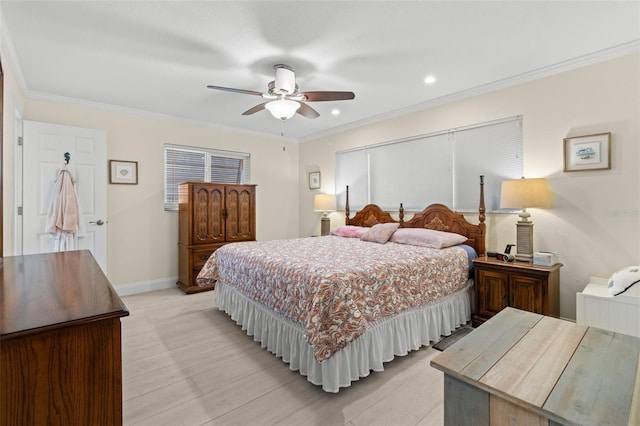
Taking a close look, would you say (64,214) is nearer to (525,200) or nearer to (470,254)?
(470,254)

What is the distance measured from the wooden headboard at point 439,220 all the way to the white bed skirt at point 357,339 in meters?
0.60

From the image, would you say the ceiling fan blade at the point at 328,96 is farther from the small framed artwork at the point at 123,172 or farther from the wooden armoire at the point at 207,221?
the small framed artwork at the point at 123,172

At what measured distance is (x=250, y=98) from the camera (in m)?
3.73

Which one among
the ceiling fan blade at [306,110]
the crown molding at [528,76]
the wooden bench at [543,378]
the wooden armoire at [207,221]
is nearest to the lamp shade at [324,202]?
the wooden armoire at [207,221]

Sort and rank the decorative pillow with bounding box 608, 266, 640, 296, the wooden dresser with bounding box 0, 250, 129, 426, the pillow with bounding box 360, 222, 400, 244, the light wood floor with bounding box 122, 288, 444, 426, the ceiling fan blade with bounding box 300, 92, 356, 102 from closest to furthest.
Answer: the wooden dresser with bounding box 0, 250, 129, 426 → the light wood floor with bounding box 122, 288, 444, 426 → the decorative pillow with bounding box 608, 266, 640, 296 → the ceiling fan blade with bounding box 300, 92, 356, 102 → the pillow with bounding box 360, 222, 400, 244

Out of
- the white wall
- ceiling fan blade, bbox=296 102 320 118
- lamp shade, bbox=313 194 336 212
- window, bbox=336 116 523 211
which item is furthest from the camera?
lamp shade, bbox=313 194 336 212

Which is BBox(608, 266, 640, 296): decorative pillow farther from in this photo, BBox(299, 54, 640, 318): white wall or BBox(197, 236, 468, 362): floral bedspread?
BBox(197, 236, 468, 362): floral bedspread

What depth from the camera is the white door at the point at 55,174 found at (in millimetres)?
3352

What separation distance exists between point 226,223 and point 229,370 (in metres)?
2.67

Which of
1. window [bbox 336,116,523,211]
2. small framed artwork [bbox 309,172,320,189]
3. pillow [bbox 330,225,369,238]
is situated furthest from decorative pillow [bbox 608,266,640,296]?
small framed artwork [bbox 309,172,320,189]

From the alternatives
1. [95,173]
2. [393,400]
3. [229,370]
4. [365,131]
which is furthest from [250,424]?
[365,131]

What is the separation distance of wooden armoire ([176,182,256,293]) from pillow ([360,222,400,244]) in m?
1.97

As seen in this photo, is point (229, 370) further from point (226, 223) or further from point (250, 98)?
point (250, 98)

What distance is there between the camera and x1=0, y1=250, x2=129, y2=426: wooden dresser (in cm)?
80
